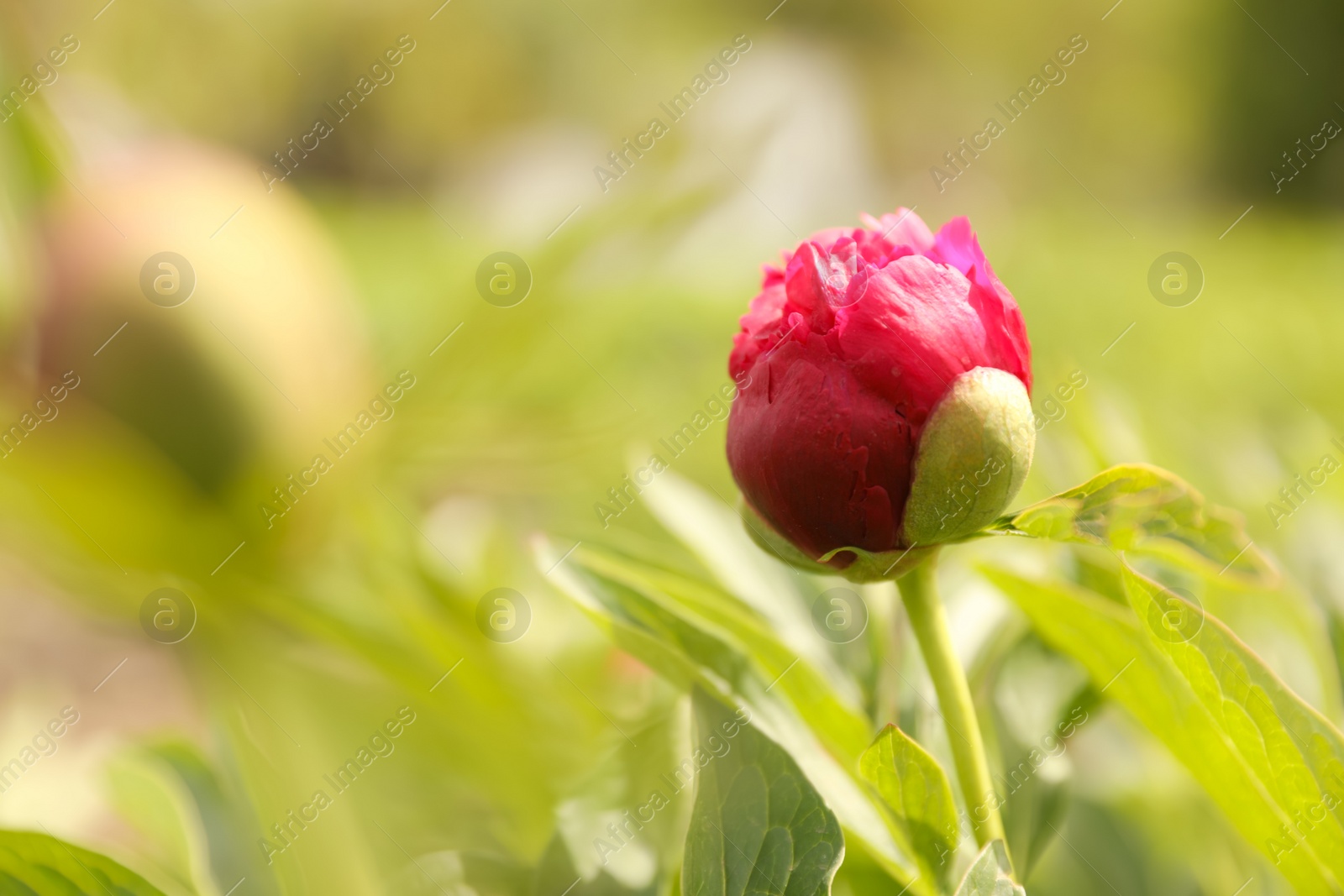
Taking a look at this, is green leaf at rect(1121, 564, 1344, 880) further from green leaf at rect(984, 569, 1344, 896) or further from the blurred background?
the blurred background

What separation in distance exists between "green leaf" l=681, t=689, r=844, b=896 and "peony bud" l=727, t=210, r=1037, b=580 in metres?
0.07

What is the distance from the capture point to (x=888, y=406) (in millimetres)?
296

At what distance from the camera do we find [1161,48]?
31.2 ft

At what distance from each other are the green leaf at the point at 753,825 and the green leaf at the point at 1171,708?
118 mm

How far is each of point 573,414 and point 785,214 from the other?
3.42 metres

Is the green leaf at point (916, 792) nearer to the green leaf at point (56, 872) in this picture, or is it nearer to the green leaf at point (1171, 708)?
the green leaf at point (1171, 708)

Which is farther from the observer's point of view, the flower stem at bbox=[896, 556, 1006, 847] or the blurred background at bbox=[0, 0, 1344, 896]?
the flower stem at bbox=[896, 556, 1006, 847]

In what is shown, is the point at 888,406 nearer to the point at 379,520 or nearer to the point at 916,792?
the point at 916,792

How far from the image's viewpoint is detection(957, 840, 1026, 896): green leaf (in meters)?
A: 0.26

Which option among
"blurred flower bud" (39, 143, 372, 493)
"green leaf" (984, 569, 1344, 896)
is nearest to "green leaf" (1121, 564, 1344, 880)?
"green leaf" (984, 569, 1344, 896)

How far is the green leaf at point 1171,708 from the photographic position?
12.3 inches

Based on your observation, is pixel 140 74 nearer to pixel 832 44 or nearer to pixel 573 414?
pixel 573 414

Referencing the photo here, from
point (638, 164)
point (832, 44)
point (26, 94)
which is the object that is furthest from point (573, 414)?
point (832, 44)

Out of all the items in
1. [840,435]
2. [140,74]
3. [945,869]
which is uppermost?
[140,74]
